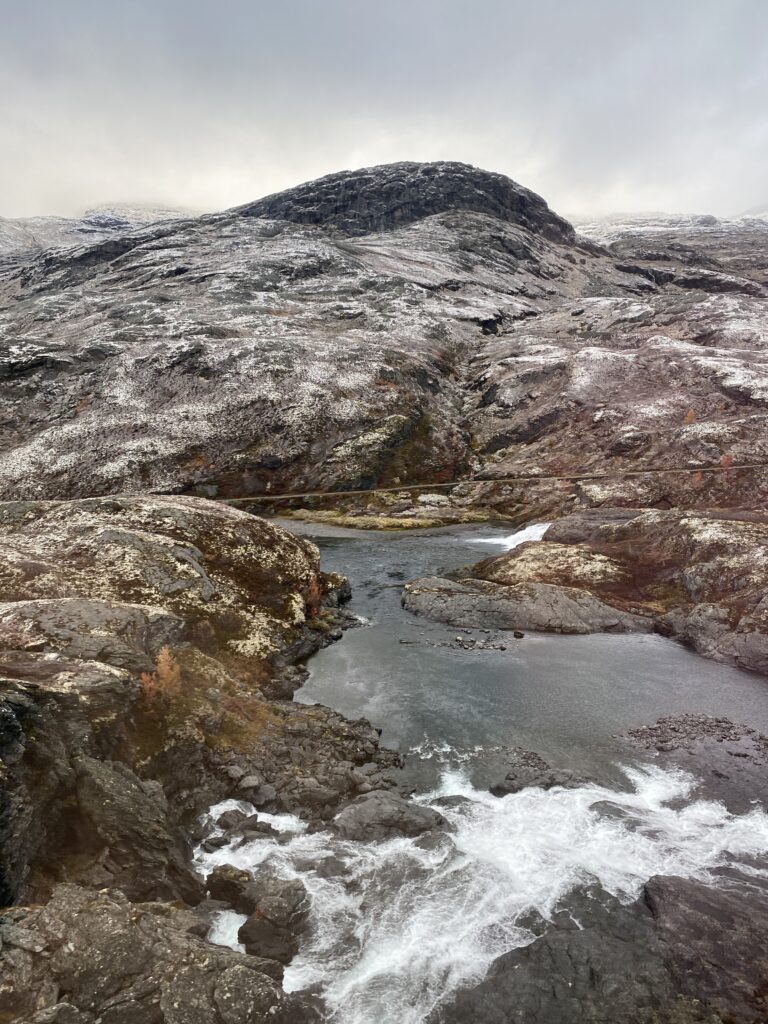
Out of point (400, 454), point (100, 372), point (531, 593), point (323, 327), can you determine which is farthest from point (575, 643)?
point (323, 327)

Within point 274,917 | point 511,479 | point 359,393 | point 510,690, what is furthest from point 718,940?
point 359,393

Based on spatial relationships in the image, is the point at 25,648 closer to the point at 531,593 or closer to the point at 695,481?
the point at 531,593

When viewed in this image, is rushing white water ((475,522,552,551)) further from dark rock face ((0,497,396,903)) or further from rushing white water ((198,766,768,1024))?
rushing white water ((198,766,768,1024))

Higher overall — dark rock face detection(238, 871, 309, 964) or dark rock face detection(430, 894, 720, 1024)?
dark rock face detection(238, 871, 309, 964)

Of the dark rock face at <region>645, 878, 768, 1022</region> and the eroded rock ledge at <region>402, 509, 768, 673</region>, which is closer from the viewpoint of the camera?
the dark rock face at <region>645, 878, 768, 1022</region>

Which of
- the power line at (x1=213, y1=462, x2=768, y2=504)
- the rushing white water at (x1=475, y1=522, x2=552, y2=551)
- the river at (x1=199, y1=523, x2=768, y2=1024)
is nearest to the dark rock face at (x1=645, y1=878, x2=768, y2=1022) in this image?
the river at (x1=199, y1=523, x2=768, y2=1024)

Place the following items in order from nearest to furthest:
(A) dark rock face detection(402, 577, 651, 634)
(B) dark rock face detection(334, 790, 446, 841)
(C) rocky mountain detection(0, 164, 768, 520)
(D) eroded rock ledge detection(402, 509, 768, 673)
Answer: (B) dark rock face detection(334, 790, 446, 841)
(D) eroded rock ledge detection(402, 509, 768, 673)
(A) dark rock face detection(402, 577, 651, 634)
(C) rocky mountain detection(0, 164, 768, 520)
